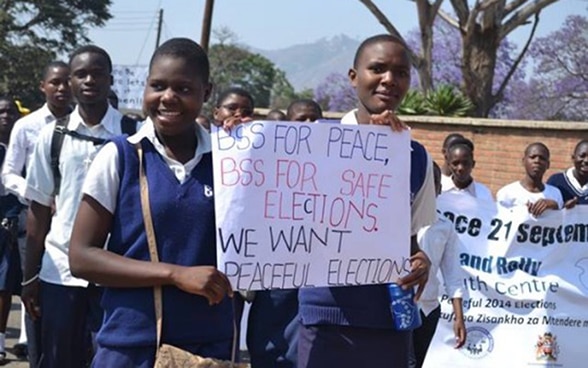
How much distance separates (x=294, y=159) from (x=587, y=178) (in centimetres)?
560

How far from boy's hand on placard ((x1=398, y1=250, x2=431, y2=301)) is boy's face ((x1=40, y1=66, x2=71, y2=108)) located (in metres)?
3.39

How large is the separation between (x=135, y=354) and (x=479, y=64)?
1437cm

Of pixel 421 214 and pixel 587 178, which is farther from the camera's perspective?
pixel 587 178

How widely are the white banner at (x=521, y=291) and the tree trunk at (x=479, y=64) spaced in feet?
30.4

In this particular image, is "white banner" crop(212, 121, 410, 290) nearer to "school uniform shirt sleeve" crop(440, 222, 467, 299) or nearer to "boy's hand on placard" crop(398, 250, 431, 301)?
"boy's hand on placard" crop(398, 250, 431, 301)

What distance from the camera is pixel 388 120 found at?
3635mm

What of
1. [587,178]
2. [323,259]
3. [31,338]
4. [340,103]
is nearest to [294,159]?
[323,259]

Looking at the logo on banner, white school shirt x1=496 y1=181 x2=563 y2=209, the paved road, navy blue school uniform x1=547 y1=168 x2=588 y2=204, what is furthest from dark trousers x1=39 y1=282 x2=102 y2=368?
navy blue school uniform x1=547 y1=168 x2=588 y2=204

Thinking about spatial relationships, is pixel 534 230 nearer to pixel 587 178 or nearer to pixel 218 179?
pixel 587 178

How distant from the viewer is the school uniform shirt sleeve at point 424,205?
3826 millimetres

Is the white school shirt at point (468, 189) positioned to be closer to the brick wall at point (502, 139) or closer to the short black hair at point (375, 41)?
the short black hair at point (375, 41)

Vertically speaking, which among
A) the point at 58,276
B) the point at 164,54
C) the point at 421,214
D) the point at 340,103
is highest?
the point at 340,103

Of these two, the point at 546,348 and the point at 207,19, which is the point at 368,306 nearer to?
the point at 546,348

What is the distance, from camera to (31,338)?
4.98 metres
